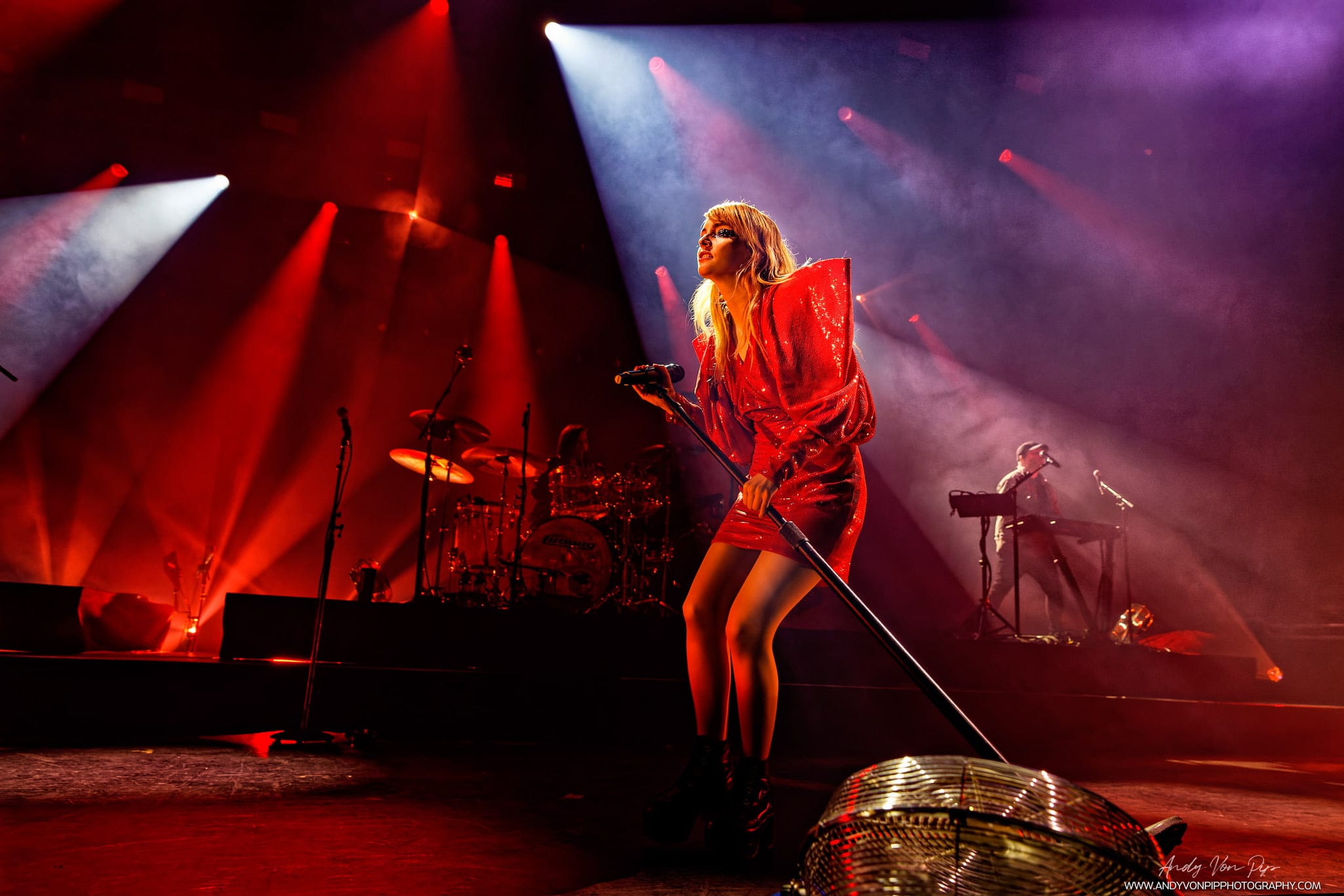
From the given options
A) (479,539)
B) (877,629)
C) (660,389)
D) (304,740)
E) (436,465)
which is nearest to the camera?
(877,629)

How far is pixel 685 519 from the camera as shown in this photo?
8711mm

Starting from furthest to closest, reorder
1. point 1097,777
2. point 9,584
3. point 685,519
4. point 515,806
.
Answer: point 685,519 < point 9,584 < point 1097,777 < point 515,806

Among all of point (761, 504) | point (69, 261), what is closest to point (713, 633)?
point (761, 504)

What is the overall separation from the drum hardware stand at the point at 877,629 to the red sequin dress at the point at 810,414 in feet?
0.24

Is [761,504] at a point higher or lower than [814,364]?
lower

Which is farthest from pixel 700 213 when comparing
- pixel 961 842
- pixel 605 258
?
pixel 961 842

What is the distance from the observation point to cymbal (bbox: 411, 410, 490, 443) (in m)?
6.70

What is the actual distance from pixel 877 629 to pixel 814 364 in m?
0.80

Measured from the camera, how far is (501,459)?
720 centimetres

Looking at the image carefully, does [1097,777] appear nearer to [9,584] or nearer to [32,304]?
[9,584]

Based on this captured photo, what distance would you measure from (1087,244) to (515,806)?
26.0 feet

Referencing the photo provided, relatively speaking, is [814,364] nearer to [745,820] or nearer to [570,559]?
[745,820]

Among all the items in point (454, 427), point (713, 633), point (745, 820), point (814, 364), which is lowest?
point (745, 820)

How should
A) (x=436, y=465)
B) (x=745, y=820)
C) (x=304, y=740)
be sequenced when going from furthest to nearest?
(x=436, y=465), (x=304, y=740), (x=745, y=820)
